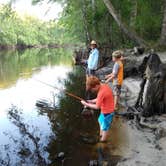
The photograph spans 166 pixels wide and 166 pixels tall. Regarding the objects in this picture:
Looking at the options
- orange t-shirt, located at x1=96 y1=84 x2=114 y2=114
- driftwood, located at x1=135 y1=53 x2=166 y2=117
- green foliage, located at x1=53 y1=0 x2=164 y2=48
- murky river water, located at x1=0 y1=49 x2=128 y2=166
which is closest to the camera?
orange t-shirt, located at x1=96 y1=84 x2=114 y2=114

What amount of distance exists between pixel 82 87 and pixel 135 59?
3.09 metres

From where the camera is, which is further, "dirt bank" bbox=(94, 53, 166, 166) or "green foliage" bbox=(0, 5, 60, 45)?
"green foliage" bbox=(0, 5, 60, 45)

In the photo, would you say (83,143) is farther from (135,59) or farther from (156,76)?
(135,59)

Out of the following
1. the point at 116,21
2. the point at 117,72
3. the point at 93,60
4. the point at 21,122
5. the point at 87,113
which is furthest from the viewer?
the point at 116,21

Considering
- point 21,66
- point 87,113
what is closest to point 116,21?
point 21,66

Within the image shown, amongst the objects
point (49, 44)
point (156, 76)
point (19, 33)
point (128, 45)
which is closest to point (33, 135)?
point (156, 76)

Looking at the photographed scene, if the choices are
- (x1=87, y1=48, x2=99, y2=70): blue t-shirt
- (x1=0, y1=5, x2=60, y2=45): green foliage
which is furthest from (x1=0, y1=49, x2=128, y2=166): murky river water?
(x1=0, y1=5, x2=60, y2=45): green foliage

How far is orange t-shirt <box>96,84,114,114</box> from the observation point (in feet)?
21.9

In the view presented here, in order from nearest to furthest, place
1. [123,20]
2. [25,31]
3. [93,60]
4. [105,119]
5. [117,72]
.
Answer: [105,119], [117,72], [93,60], [123,20], [25,31]

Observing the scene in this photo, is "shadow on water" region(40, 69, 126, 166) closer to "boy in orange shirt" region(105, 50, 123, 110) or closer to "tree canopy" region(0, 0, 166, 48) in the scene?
"boy in orange shirt" region(105, 50, 123, 110)

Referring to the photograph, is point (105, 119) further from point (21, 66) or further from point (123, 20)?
point (21, 66)

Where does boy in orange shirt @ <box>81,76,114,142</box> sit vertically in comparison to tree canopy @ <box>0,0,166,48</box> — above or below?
below

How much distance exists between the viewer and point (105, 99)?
22.4 ft

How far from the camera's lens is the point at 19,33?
85438 millimetres
